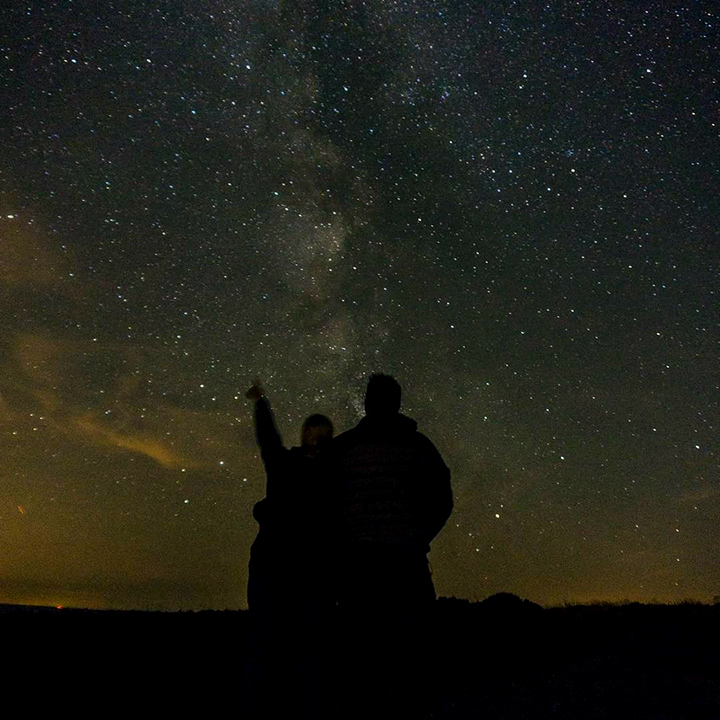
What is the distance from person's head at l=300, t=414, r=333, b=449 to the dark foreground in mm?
1023

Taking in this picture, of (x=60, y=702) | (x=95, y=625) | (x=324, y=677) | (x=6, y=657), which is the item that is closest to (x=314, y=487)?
(x=324, y=677)

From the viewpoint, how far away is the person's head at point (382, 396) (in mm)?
3330

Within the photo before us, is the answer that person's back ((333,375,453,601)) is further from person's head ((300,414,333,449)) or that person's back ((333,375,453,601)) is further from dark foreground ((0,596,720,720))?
dark foreground ((0,596,720,720))

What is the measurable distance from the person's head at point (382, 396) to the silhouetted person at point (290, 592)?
1.20 ft

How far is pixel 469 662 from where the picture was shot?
21.3ft

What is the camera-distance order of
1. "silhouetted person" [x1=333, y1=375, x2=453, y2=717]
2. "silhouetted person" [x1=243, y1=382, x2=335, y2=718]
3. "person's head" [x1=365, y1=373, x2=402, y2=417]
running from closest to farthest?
"silhouetted person" [x1=333, y1=375, x2=453, y2=717]
"person's head" [x1=365, y1=373, x2=402, y2=417]
"silhouetted person" [x1=243, y1=382, x2=335, y2=718]

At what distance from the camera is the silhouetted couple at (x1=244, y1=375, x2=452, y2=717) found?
298 cm

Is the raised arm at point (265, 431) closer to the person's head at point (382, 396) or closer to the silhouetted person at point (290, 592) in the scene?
the silhouetted person at point (290, 592)

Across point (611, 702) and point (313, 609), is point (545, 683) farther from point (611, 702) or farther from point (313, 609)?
point (313, 609)

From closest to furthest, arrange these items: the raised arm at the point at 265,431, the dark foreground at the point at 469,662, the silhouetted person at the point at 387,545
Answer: the silhouetted person at the point at 387,545 < the raised arm at the point at 265,431 < the dark foreground at the point at 469,662

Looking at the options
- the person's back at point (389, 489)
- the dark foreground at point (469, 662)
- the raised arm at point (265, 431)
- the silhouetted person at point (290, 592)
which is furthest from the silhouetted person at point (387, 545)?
the raised arm at point (265, 431)

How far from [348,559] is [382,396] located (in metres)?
0.76

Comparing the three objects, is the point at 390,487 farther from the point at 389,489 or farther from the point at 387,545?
the point at 387,545

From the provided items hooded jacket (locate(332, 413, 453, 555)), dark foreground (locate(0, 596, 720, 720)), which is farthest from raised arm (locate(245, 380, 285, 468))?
dark foreground (locate(0, 596, 720, 720))
